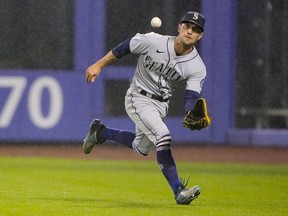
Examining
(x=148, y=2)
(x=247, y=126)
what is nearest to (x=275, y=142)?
(x=247, y=126)

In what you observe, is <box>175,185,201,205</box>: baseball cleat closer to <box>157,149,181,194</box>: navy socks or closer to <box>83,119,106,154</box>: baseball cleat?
<box>157,149,181,194</box>: navy socks

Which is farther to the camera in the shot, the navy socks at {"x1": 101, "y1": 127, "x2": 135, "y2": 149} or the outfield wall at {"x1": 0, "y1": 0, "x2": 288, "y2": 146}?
the outfield wall at {"x1": 0, "y1": 0, "x2": 288, "y2": 146}

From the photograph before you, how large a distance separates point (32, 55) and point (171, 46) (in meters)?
6.37

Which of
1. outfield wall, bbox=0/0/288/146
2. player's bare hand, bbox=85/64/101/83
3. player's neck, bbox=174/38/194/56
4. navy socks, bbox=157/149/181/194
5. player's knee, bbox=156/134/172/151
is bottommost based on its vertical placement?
outfield wall, bbox=0/0/288/146

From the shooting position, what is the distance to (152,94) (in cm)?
901

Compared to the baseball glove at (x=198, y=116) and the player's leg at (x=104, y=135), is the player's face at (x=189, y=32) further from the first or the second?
the player's leg at (x=104, y=135)

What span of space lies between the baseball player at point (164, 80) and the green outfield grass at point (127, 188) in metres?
0.40

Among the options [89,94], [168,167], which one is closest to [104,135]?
[168,167]

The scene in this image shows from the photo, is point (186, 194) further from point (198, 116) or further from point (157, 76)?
point (157, 76)

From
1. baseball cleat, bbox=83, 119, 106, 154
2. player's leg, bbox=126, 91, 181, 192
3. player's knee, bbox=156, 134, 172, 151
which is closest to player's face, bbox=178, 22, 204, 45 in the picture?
player's leg, bbox=126, 91, 181, 192

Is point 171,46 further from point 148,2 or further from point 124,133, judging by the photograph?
point 148,2

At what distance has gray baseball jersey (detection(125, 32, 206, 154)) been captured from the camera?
877cm

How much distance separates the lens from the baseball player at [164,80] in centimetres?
854

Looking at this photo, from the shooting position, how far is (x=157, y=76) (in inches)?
353
